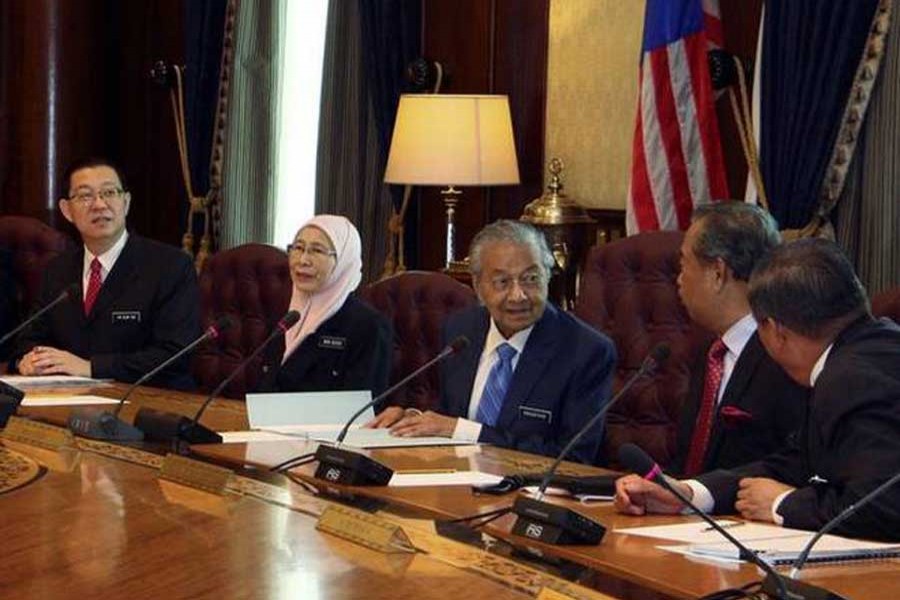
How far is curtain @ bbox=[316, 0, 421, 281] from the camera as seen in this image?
24.1 ft

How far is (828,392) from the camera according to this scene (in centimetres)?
327

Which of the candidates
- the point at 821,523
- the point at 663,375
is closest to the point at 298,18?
the point at 663,375

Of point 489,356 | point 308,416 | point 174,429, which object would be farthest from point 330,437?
point 489,356

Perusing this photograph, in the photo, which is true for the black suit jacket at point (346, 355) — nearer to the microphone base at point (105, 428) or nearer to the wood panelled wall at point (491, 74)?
the microphone base at point (105, 428)

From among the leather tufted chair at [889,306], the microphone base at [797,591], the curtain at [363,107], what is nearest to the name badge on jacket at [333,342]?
the leather tufted chair at [889,306]

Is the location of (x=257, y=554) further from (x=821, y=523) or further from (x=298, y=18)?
(x=298, y=18)

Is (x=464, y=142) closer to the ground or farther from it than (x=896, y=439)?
farther from it

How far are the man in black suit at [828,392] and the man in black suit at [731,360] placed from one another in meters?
0.46

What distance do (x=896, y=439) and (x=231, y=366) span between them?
3.44 m

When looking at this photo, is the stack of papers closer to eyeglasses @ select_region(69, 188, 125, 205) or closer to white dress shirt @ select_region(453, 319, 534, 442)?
white dress shirt @ select_region(453, 319, 534, 442)

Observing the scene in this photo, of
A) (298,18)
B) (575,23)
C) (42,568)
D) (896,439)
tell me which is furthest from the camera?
(298,18)

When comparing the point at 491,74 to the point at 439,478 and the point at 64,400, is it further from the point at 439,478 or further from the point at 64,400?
the point at 439,478

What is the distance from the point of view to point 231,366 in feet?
20.5

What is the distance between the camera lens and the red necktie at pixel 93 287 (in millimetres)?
5934
